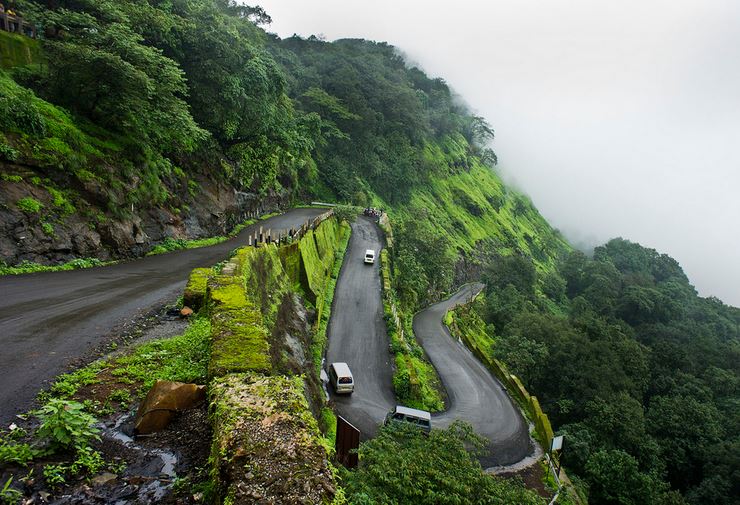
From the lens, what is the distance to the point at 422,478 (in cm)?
772

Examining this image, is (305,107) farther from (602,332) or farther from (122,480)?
(122,480)

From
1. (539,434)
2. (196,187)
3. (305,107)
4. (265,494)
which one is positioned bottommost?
(539,434)

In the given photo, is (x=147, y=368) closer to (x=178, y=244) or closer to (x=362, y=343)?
(x=178, y=244)

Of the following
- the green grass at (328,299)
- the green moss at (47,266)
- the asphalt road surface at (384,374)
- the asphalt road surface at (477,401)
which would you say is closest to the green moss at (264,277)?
the green grass at (328,299)

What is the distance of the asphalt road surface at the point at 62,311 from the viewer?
714 centimetres

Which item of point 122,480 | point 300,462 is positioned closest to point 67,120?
point 122,480

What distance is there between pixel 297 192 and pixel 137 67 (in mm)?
28565

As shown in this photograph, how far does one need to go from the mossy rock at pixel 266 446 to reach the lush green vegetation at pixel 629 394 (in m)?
20.8

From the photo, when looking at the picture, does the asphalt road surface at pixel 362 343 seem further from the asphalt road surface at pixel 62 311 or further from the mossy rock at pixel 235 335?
the mossy rock at pixel 235 335

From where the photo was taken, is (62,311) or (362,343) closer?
(62,311)

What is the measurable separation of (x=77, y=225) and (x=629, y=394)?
3528cm

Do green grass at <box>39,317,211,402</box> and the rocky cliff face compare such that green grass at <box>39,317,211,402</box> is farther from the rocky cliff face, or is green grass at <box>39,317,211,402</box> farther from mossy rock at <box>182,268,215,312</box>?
the rocky cliff face

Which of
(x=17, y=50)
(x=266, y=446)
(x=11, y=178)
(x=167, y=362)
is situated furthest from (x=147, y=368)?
(x=17, y=50)

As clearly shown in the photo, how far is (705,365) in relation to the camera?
41.4 m
